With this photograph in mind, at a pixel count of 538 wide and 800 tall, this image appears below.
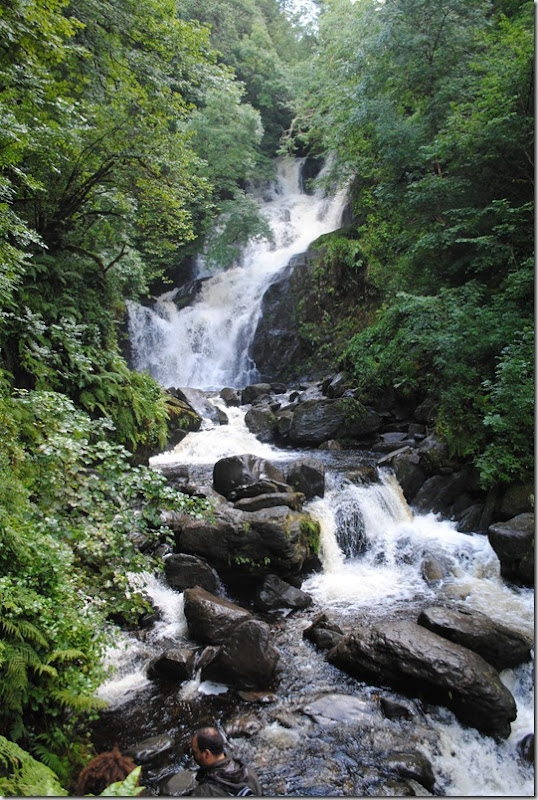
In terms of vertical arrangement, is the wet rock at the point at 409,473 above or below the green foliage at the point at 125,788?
above

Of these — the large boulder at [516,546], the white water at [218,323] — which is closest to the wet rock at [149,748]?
the large boulder at [516,546]

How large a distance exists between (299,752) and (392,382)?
370 inches

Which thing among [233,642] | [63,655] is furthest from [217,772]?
[63,655]

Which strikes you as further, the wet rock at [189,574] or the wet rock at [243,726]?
the wet rock at [189,574]

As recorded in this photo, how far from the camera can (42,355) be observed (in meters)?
6.58

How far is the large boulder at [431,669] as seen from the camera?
13.1 feet

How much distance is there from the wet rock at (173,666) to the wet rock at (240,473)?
3367mm

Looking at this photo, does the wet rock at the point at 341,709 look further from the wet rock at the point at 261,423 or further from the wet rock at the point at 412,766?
the wet rock at the point at 261,423

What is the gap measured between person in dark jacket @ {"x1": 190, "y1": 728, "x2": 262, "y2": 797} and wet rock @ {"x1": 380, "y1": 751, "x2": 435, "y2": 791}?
1.21 meters

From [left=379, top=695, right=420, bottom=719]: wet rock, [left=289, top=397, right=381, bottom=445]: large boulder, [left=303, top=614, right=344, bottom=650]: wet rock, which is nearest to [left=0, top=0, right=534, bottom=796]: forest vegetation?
[left=289, top=397, right=381, bottom=445]: large boulder

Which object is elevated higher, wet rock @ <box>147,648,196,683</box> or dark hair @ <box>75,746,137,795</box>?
dark hair @ <box>75,746,137,795</box>

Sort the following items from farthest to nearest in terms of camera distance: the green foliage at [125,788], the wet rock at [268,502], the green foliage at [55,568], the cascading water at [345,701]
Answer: the wet rock at [268,502] < the cascading water at [345,701] < the green foliage at [55,568] < the green foliage at [125,788]

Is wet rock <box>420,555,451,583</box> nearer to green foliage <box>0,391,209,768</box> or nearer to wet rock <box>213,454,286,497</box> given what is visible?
wet rock <box>213,454,286,497</box>

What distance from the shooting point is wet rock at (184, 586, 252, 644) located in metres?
5.16
